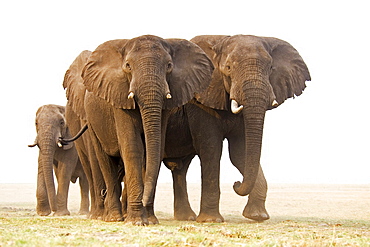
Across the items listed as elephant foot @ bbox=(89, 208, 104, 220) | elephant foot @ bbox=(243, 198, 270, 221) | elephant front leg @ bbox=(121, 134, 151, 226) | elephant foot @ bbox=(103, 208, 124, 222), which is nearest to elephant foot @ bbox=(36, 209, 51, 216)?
elephant foot @ bbox=(89, 208, 104, 220)

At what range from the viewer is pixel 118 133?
13328mm

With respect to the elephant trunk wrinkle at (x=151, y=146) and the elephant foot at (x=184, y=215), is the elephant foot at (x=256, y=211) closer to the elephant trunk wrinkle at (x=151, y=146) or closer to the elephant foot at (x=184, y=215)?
the elephant foot at (x=184, y=215)

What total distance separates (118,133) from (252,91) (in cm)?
268

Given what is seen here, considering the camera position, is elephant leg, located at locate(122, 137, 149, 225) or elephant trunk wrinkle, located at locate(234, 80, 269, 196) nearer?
elephant leg, located at locate(122, 137, 149, 225)

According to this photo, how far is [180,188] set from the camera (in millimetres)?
16891

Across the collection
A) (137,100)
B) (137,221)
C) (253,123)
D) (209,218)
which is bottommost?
(137,221)

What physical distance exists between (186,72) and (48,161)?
29.6 ft

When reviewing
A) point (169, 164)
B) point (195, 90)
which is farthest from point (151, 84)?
point (169, 164)

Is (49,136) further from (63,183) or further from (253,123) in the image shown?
(253,123)

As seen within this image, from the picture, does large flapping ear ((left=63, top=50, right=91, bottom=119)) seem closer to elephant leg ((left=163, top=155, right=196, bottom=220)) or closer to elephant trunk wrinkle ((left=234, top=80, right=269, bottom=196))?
elephant leg ((left=163, top=155, right=196, bottom=220))

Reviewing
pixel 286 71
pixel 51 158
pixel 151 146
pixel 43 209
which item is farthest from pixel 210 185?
pixel 43 209

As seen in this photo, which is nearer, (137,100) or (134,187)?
(137,100)

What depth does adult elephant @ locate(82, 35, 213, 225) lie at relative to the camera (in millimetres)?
12445

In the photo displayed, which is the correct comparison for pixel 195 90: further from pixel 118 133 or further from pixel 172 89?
pixel 118 133
